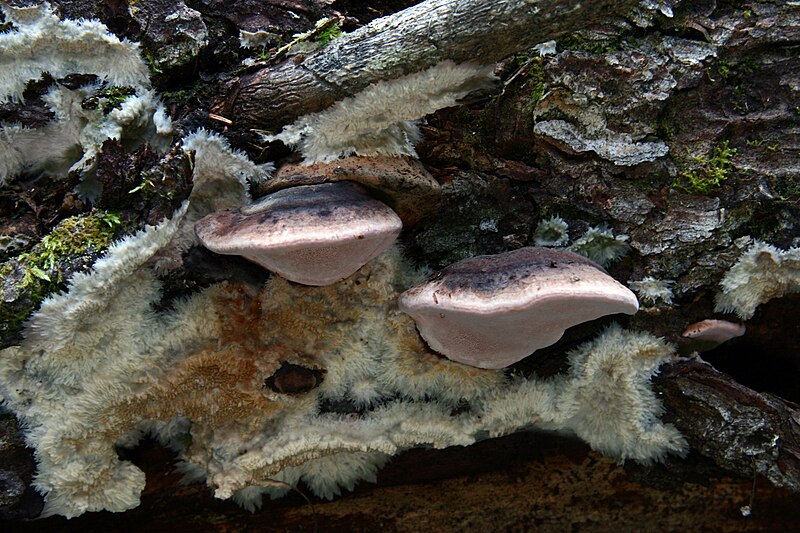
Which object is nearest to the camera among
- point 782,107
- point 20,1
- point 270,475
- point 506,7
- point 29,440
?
point 506,7

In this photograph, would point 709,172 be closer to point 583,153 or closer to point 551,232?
point 583,153

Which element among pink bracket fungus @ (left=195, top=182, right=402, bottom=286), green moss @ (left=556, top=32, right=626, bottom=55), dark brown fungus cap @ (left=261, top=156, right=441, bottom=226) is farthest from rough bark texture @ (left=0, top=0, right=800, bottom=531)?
pink bracket fungus @ (left=195, top=182, right=402, bottom=286)

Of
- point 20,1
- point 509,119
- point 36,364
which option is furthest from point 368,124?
point 36,364

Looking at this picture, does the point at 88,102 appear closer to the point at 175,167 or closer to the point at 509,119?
the point at 175,167

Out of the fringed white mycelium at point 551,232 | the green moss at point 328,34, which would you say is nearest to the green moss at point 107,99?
the green moss at point 328,34

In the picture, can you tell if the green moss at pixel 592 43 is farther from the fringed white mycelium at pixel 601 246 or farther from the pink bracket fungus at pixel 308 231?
the pink bracket fungus at pixel 308 231

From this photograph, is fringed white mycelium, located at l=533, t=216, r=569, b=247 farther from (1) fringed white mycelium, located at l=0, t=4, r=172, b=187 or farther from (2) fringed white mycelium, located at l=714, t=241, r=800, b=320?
(1) fringed white mycelium, located at l=0, t=4, r=172, b=187
